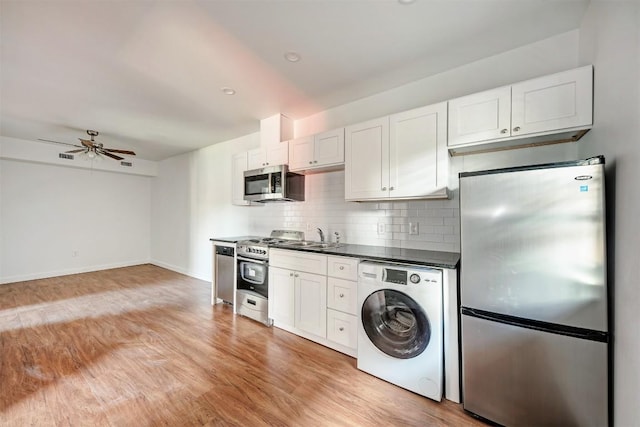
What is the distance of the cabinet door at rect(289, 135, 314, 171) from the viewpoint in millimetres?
3098

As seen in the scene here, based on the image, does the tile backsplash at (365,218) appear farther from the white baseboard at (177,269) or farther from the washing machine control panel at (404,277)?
the white baseboard at (177,269)

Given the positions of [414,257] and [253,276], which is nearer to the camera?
[414,257]

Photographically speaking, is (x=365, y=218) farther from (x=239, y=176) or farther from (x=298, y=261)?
(x=239, y=176)

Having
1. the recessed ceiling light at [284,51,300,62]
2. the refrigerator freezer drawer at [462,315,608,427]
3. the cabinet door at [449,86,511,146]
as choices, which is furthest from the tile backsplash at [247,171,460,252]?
the recessed ceiling light at [284,51,300,62]

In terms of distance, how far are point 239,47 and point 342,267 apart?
212 centimetres

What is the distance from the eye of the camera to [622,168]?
1286mm

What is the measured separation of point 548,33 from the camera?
6.54ft

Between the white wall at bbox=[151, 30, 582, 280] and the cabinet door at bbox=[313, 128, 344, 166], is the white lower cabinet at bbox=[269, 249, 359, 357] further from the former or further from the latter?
the cabinet door at bbox=[313, 128, 344, 166]

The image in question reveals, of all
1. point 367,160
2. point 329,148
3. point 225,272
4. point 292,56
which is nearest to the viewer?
point 292,56

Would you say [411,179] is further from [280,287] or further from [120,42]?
[120,42]

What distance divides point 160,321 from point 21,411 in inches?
57.6

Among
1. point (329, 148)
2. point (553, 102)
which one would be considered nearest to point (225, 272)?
point (329, 148)

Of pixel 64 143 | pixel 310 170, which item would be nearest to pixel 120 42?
pixel 310 170

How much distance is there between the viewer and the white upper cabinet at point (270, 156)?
3.37 meters
